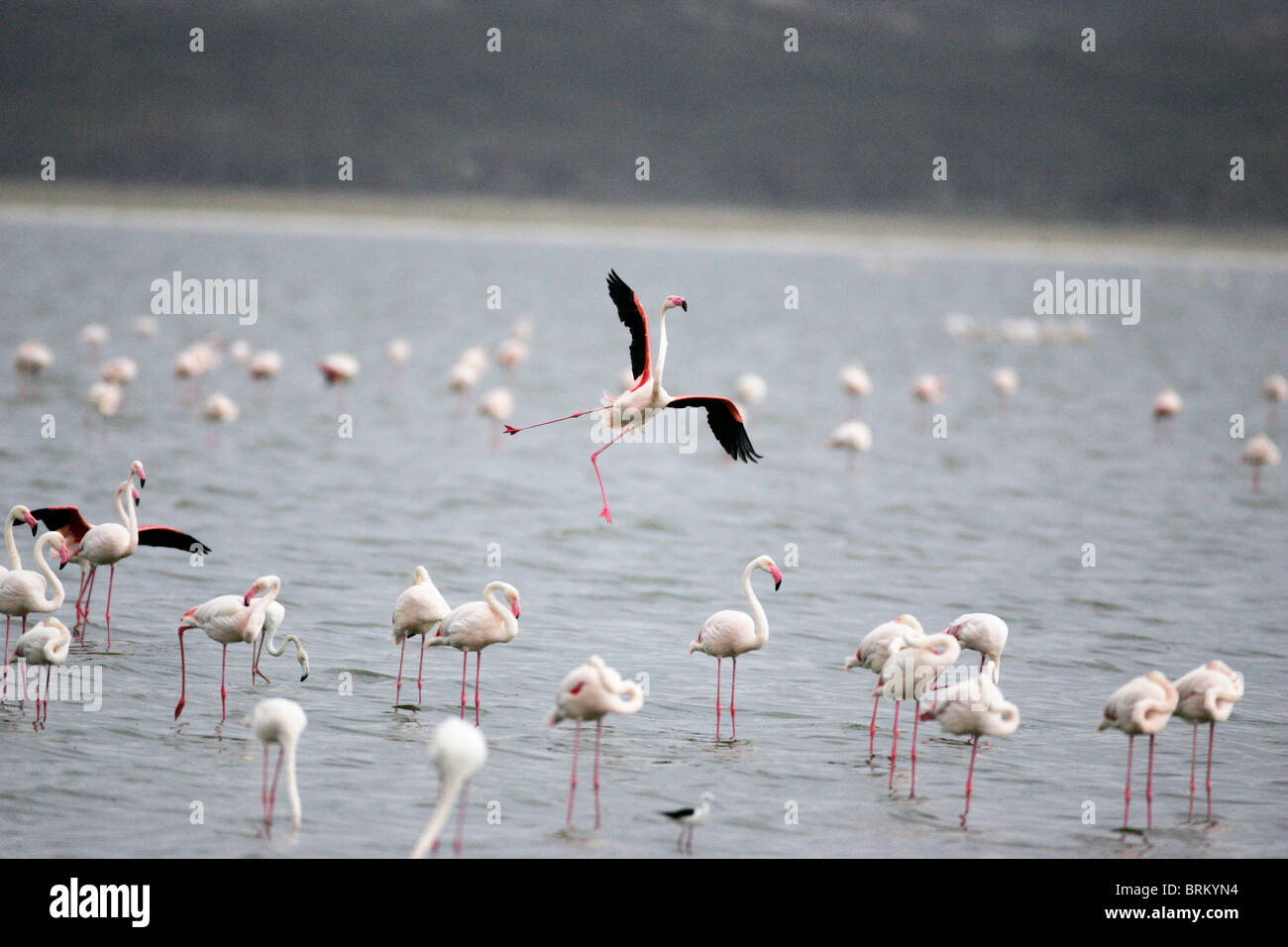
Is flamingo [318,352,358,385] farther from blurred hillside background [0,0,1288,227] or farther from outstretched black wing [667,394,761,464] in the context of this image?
blurred hillside background [0,0,1288,227]

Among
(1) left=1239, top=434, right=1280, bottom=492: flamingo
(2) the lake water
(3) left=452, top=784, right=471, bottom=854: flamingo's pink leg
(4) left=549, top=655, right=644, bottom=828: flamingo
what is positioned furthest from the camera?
(1) left=1239, top=434, right=1280, bottom=492: flamingo

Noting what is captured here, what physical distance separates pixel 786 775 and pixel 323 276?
46417 millimetres

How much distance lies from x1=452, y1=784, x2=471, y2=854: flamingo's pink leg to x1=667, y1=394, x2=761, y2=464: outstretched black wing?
380cm

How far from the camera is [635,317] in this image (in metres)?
A: 12.3

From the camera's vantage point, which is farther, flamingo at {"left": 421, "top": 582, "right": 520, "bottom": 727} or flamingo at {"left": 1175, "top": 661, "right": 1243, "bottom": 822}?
flamingo at {"left": 421, "top": 582, "right": 520, "bottom": 727}

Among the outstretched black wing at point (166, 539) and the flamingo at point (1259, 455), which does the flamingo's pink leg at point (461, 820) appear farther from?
the flamingo at point (1259, 455)

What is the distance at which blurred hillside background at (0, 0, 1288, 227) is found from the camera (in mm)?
133250

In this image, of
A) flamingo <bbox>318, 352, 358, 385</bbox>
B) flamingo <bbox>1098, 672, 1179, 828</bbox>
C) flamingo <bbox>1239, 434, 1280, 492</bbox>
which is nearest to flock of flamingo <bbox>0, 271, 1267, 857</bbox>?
flamingo <bbox>1098, 672, 1179, 828</bbox>

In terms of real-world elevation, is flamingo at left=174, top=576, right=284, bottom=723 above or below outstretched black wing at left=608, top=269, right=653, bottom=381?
below

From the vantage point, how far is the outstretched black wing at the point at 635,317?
12180 millimetres

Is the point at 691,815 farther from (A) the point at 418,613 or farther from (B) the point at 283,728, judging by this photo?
(A) the point at 418,613

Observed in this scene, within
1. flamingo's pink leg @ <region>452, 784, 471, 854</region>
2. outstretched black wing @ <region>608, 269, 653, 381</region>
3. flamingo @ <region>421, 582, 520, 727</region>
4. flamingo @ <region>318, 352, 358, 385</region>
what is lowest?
flamingo's pink leg @ <region>452, 784, 471, 854</region>

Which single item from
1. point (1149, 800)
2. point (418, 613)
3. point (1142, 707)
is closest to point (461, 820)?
point (418, 613)
